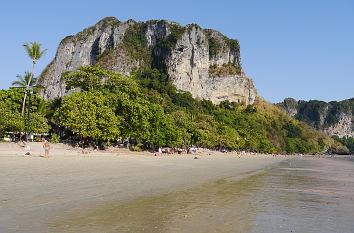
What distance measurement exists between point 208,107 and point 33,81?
134476 millimetres

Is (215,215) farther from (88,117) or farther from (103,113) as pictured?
(103,113)

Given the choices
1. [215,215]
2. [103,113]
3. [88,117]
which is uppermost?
[103,113]

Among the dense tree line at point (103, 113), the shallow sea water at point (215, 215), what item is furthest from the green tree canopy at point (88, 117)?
the shallow sea water at point (215, 215)

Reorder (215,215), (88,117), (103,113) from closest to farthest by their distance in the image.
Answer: (215,215)
(88,117)
(103,113)

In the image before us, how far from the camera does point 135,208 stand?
9.41 meters

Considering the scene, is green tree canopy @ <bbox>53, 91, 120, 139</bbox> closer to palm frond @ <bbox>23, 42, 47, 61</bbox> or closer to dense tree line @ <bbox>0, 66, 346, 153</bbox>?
dense tree line @ <bbox>0, 66, 346, 153</bbox>

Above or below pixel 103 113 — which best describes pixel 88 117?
below

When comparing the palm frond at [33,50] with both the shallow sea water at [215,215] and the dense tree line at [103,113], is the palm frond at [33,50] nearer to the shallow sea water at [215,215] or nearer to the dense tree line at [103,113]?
the dense tree line at [103,113]

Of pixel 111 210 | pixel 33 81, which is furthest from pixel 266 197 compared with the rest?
pixel 33 81

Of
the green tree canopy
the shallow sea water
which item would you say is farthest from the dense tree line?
the shallow sea water

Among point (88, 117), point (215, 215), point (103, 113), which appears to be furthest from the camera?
point (103, 113)

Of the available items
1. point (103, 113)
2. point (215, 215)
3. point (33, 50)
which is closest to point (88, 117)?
point (103, 113)

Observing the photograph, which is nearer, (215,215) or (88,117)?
(215,215)

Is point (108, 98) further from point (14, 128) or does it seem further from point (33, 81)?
point (33, 81)
